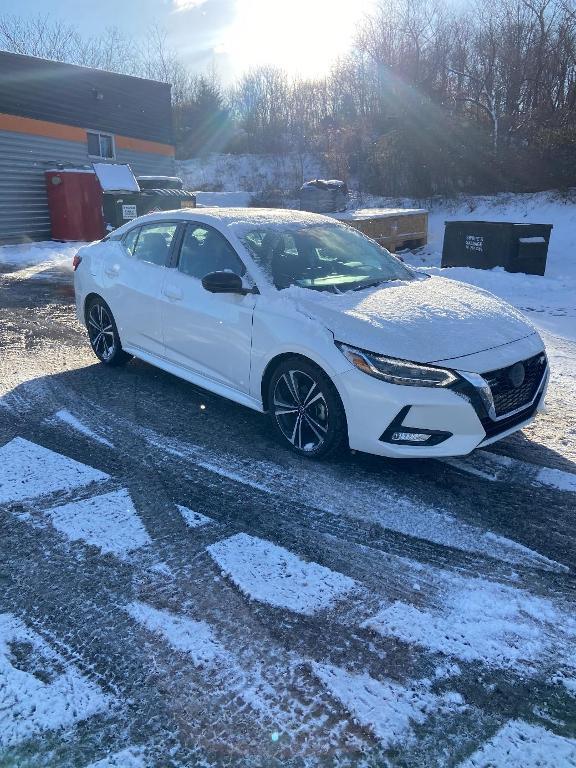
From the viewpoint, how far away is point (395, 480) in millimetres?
3803

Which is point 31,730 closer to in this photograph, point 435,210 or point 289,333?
point 289,333

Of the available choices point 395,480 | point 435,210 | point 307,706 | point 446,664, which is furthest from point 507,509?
point 435,210

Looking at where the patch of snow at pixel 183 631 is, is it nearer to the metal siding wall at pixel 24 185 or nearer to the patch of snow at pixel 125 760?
the patch of snow at pixel 125 760

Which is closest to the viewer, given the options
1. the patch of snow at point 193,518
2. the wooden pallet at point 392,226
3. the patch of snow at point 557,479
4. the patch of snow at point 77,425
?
the patch of snow at point 193,518

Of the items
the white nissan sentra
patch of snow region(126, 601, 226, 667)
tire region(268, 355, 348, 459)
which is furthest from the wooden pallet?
patch of snow region(126, 601, 226, 667)

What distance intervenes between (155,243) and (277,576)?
135 inches

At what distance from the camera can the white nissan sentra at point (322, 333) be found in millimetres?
3529

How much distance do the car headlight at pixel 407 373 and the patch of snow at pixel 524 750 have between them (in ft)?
6.02

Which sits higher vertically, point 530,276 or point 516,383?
point 516,383

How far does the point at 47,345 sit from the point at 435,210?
1794cm

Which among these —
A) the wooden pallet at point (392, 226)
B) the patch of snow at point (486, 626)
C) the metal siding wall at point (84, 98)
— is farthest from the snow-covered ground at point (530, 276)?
the metal siding wall at point (84, 98)

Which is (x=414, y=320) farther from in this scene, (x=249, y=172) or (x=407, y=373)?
(x=249, y=172)

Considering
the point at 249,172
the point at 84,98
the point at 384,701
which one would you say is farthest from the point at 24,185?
the point at 249,172

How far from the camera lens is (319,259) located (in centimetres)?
463
